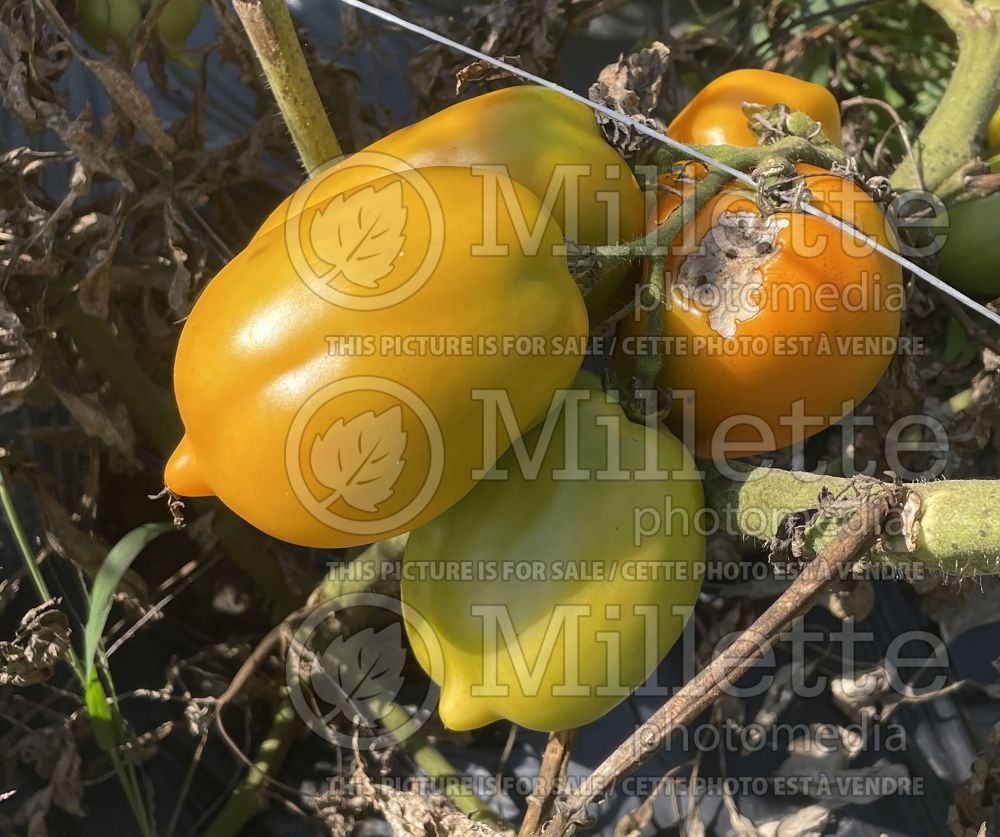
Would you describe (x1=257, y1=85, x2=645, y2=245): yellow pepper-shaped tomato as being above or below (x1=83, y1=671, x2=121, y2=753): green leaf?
above

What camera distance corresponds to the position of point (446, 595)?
88 centimetres

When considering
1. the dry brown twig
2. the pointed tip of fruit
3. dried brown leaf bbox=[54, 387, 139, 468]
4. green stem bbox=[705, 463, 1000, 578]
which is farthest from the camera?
dried brown leaf bbox=[54, 387, 139, 468]

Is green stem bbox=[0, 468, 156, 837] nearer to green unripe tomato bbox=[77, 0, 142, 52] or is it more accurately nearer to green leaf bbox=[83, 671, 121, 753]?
green leaf bbox=[83, 671, 121, 753]

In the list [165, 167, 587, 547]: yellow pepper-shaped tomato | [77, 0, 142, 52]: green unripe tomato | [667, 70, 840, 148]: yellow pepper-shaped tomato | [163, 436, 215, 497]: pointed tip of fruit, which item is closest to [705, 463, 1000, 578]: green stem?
[165, 167, 587, 547]: yellow pepper-shaped tomato

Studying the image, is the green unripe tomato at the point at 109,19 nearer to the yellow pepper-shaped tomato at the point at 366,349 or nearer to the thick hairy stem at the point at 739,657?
the yellow pepper-shaped tomato at the point at 366,349

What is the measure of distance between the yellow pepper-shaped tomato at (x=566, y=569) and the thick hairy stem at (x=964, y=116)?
54 cm

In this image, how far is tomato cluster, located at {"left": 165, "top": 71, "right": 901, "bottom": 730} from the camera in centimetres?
74

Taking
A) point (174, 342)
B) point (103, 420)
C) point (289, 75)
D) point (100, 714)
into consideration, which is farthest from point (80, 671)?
point (289, 75)

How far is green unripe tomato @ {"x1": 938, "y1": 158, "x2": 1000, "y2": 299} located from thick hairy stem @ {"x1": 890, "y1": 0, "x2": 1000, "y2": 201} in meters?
0.03

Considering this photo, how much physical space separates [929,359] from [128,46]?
3.50 feet

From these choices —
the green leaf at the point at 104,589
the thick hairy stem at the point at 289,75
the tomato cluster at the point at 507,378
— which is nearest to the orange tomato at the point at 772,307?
the tomato cluster at the point at 507,378

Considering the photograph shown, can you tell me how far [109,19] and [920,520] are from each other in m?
0.99

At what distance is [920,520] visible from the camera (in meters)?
0.75

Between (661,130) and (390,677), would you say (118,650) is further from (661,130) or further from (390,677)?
(661,130)
